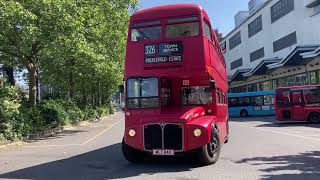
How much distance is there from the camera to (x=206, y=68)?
14438mm

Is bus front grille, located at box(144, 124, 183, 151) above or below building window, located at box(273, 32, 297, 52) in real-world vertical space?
below

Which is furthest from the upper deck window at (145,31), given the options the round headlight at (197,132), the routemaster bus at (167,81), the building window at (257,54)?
the building window at (257,54)

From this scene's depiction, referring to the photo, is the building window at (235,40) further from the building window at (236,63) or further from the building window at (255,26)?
the building window at (255,26)

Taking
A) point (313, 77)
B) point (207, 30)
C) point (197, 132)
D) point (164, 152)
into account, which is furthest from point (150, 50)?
point (313, 77)

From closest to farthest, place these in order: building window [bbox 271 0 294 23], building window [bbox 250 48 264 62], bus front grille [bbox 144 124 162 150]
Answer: bus front grille [bbox 144 124 162 150], building window [bbox 271 0 294 23], building window [bbox 250 48 264 62]

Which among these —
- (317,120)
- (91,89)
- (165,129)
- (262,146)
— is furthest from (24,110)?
(91,89)

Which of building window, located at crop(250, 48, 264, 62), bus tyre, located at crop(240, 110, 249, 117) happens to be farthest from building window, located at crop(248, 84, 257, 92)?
bus tyre, located at crop(240, 110, 249, 117)

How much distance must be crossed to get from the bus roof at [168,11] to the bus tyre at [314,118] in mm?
22081

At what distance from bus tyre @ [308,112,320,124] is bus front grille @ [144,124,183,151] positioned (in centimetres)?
2330

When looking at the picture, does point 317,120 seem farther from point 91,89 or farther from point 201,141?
point 91,89

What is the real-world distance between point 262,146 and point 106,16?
2101 centimetres

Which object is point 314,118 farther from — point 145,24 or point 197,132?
point 197,132

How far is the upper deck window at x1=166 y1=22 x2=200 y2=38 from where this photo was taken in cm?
1453

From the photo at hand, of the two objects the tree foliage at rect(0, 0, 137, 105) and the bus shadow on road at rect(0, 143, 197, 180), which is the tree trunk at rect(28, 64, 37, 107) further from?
the bus shadow on road at rect(0, 143, 197, 180)
